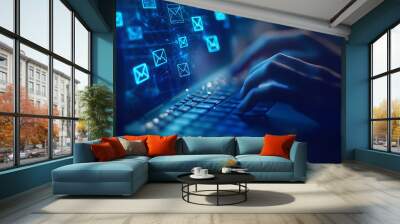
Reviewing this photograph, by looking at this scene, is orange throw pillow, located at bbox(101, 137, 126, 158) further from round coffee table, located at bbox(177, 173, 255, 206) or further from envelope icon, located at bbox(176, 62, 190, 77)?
envelope icon, located at bbox(176, 62, 190, 77)

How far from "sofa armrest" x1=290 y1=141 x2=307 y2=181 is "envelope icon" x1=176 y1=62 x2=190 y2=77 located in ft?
11.3

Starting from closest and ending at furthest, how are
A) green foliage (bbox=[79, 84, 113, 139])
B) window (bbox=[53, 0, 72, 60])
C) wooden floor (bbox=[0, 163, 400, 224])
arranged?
wooden floor (bbox=[0, 163, 400, 224]), window (bbox=[53, 0, 72, 60]), green foliage (bbox=[79, 84, 113, 139])

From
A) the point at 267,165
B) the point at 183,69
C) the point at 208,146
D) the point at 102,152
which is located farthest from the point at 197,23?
the point at 102,152

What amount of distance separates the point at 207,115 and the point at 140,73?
1.81 m

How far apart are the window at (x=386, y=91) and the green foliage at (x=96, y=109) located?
19.8 feet

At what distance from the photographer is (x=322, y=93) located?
28.0 ft

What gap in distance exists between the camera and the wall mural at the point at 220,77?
8461mm

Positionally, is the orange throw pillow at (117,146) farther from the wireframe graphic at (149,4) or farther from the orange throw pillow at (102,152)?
the wireframe graphic at (149,4)

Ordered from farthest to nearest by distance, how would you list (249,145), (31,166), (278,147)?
(249,145)
(278,147)
(31,166)

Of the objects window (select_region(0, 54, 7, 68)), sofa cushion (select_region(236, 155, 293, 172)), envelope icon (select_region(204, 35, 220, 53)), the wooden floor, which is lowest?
the wooden floor

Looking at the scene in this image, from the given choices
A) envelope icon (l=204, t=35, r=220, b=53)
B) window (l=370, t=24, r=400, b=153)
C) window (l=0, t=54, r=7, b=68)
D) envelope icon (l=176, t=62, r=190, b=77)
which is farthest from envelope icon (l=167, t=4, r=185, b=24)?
window (l=370, t=24, r=400, b=153)

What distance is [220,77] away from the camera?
861 cm

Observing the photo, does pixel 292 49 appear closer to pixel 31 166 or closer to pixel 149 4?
pixel 149 4

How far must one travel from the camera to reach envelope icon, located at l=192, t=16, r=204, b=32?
8656 millimetres
